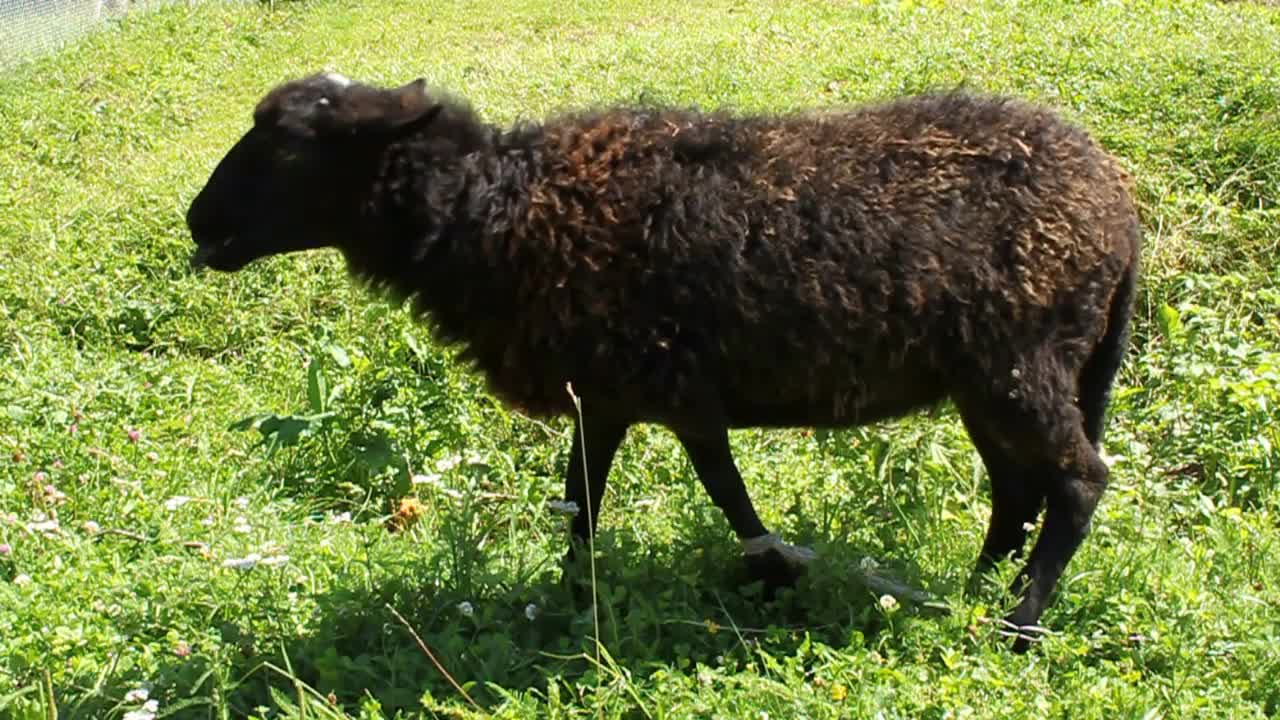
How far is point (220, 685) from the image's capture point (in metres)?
3.58

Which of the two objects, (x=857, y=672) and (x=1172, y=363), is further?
(x=1172, y=363)

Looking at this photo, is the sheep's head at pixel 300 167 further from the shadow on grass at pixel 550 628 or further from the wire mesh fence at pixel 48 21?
the wire mesh fence at pixel 48 21

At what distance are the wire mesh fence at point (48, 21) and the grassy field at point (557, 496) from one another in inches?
184

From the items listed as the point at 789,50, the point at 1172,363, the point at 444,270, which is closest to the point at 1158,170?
the point at 1172,363

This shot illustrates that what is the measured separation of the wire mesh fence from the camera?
42.5 feet

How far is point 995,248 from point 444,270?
1.70 meters

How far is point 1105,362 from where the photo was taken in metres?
4.36

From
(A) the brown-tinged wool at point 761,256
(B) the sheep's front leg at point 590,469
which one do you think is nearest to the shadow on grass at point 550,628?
(B) the sheep's front leg at point 590,469

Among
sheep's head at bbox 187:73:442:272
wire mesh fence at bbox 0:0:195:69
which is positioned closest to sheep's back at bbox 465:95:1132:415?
sheep's head at bbox 187:73:442:272

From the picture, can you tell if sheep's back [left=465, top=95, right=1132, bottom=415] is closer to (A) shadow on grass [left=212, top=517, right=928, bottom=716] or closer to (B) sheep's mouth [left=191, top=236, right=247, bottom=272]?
(A) shadow on grass [left=212, top=517, right=928, bottom=716]

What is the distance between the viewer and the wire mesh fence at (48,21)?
13.0 metres

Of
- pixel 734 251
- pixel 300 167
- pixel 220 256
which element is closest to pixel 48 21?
pixel 220 256

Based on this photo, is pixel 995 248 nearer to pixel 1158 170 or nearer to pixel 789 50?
pixel 1158 170

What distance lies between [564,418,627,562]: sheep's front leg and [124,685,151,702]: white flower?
4.33 feet
